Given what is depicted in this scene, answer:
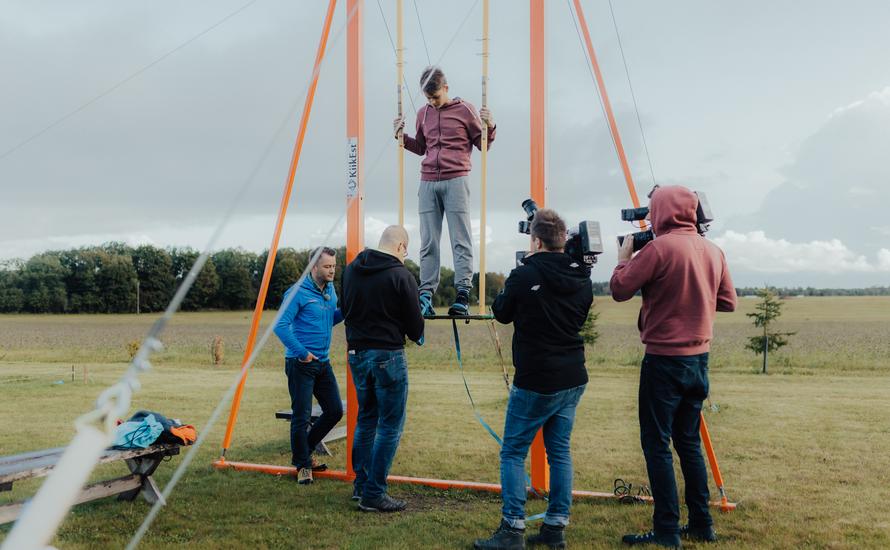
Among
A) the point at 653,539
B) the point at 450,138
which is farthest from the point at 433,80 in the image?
the point at 653,539

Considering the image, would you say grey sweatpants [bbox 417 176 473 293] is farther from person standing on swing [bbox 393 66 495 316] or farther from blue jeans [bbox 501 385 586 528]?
blue jeans [bbox 501 385 586 528]

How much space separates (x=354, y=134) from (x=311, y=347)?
183 cm

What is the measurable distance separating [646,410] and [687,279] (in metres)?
0.80

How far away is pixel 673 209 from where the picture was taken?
411 centimetres

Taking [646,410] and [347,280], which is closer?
[646,410]

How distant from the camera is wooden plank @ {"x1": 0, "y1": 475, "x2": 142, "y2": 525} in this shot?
4.28 metres

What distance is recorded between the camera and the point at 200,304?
4891 cm

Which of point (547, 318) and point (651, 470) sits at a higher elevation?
point (547, 318)

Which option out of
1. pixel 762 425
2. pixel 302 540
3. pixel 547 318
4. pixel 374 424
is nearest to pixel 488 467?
pixel 374 424

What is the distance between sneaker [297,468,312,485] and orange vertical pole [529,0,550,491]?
1832 millimetres

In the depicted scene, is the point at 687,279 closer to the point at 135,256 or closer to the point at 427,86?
the point at 427,86

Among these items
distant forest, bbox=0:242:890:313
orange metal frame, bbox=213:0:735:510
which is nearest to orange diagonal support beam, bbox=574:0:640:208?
orange metal frame, bbox=213:0:735:510

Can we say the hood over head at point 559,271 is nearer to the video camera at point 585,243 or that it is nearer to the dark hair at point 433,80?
the video camera at point 585,243

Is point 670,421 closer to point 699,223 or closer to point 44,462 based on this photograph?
point 699,223
